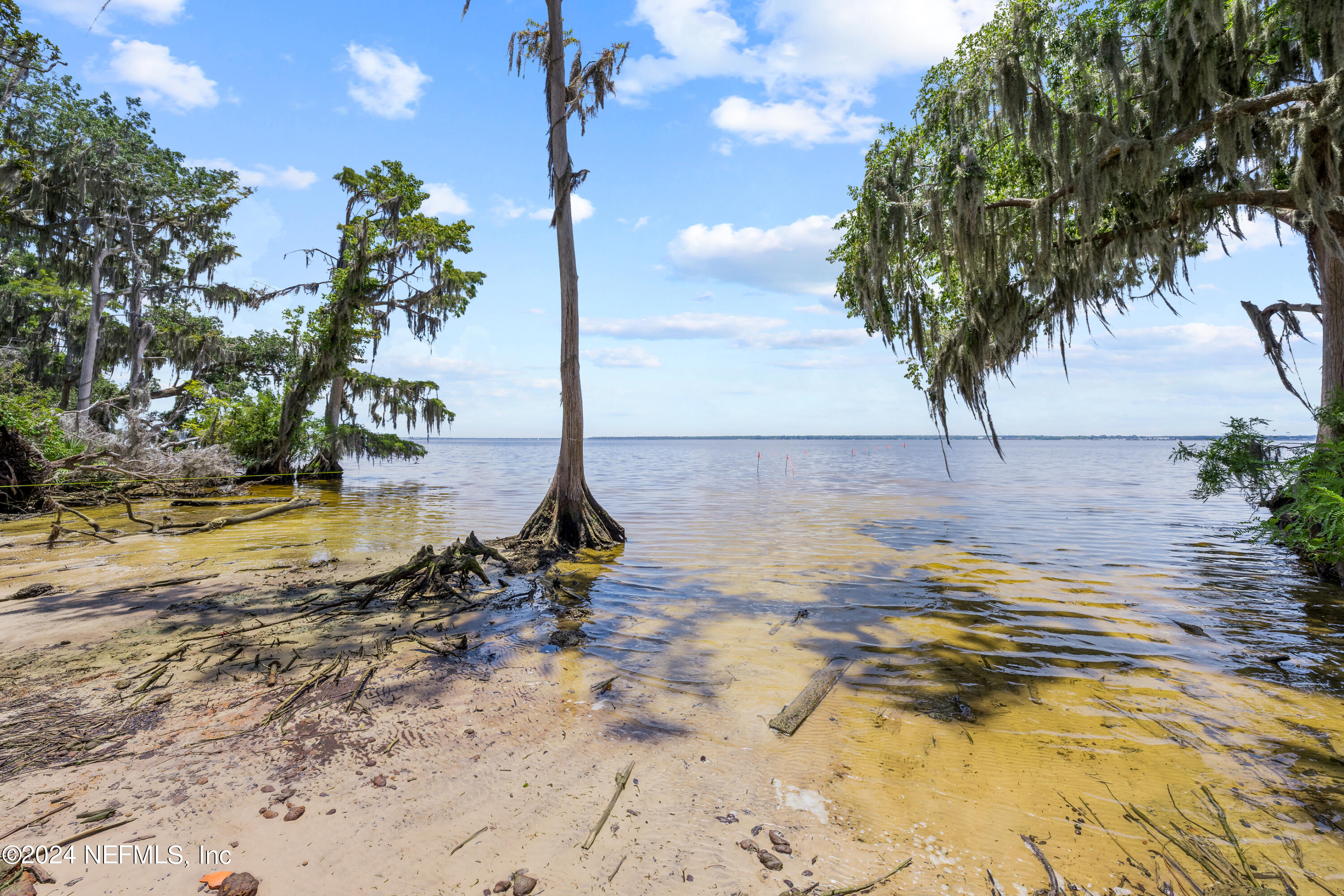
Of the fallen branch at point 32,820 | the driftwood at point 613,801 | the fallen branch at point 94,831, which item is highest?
the fallen branch at point 32,820

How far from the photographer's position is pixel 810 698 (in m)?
4.05

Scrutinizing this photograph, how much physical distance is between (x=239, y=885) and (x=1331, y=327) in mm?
12662

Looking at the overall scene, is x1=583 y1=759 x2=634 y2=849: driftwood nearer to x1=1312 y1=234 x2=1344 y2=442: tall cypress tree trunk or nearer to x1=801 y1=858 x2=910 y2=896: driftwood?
x1=801 y1=858 x2=910 y2=896: driftwood

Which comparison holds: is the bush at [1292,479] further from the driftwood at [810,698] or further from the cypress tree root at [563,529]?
the cypress tree root at [563,529]

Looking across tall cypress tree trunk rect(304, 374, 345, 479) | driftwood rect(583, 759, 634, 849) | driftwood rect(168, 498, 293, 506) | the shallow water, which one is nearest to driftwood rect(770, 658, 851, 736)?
the shallow water

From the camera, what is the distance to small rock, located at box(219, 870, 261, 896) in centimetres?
206

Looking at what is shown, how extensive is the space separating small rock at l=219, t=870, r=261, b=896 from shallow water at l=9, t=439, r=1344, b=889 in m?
1.94

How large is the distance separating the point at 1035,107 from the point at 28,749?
1093 centimetres

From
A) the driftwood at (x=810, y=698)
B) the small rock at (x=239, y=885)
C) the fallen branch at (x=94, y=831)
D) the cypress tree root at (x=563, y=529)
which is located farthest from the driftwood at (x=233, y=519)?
the driftwood at (x=810, y=698)

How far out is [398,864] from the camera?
2291 millimetres

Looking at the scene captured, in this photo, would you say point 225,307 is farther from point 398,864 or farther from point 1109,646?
point 1109,646

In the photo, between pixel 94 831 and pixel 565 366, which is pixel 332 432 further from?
pixel 94 831

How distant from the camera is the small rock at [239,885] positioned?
2.06 m

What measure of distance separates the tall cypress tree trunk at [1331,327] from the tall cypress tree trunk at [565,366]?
34.7 feet
